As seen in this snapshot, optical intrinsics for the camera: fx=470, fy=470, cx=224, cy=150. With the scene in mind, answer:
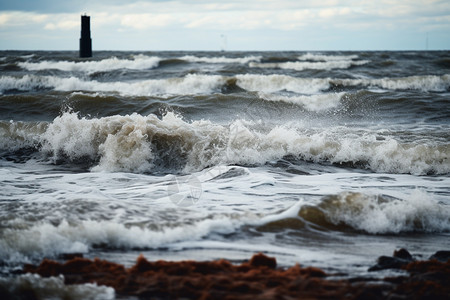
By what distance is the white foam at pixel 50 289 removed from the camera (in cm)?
263

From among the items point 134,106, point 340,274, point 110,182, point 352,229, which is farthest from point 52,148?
point 340,274

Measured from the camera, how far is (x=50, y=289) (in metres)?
2.71

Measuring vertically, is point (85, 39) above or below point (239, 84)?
above

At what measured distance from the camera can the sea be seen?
343cm

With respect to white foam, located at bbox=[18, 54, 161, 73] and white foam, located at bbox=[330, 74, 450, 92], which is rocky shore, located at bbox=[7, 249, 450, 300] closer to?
white foam, located at bbox=[330, 74, 450, 92]

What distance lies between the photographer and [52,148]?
7656 mm

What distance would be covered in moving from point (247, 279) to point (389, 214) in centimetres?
187

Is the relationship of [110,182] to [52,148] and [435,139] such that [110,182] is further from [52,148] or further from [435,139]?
[435,139]

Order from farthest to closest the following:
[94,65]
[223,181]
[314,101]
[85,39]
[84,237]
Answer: [85,39] → [94,65] → [314,101] → [223,181] → [84,237]

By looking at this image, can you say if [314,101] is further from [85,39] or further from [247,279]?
[85,39]

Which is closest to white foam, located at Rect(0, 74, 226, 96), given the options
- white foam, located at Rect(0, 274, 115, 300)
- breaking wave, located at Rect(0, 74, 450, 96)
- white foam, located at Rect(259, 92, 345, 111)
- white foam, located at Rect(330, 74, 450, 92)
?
breaking wave, located at Rect(0, 74, 450, 96)

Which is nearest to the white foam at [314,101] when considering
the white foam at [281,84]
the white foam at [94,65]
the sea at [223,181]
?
the sea at [223,181]

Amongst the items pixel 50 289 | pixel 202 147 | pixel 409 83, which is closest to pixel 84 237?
pixel 50 289

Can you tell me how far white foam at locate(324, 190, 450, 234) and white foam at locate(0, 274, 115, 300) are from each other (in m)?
2.19
